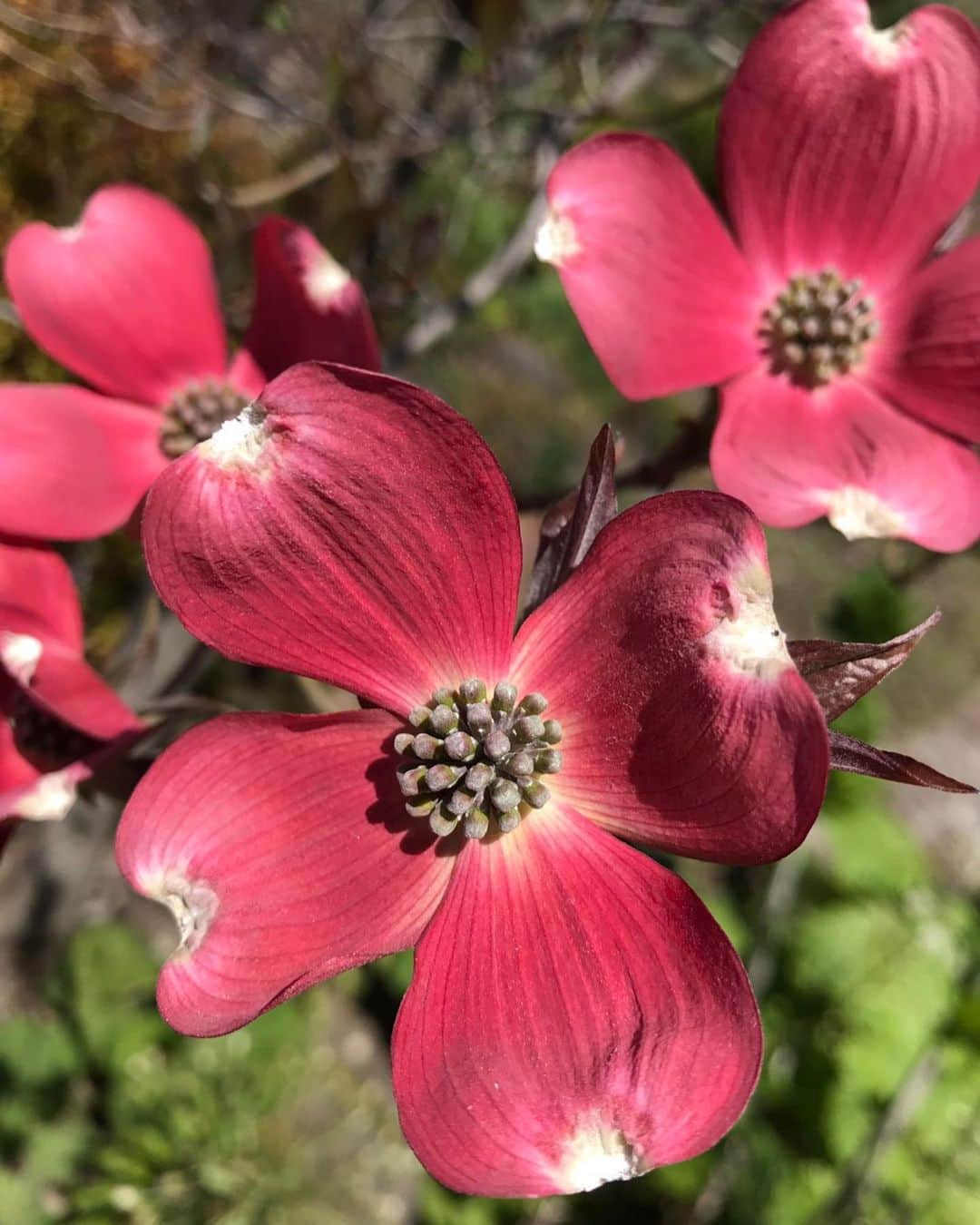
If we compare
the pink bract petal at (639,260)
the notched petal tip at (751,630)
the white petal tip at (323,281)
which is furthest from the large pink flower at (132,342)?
the notched petal tip at (751,630)

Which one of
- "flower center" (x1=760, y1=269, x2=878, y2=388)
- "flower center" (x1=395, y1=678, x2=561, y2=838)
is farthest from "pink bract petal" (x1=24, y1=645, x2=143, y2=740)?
"flower center" (x1=760, y1=269, x2=878, y2=388)

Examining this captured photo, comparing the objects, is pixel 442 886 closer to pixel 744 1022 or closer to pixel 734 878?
pixel 744 1022

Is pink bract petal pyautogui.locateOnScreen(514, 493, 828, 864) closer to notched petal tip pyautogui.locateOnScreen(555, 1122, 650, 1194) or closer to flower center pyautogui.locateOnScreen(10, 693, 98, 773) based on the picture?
notched petal tip pyautogui.locateOnScreen(555, 1122, 650, 1194)

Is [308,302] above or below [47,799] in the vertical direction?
above

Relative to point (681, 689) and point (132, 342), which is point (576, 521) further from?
point (132, 342)

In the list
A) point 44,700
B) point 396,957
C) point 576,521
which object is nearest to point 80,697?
point 44,700

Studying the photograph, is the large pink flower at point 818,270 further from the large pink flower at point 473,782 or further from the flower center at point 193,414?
the flower center at point 193,414
